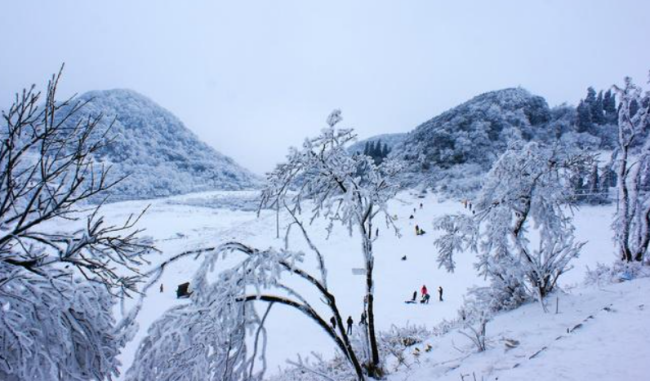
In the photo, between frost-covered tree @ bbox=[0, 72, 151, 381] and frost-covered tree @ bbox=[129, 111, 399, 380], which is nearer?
frost-covered tree @ bbox=[0, 72, 151, 381]

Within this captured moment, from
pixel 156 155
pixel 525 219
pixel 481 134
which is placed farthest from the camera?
pixel 156 155

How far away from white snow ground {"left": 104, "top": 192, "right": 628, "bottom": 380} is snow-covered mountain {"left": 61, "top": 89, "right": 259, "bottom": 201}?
87.8 feet

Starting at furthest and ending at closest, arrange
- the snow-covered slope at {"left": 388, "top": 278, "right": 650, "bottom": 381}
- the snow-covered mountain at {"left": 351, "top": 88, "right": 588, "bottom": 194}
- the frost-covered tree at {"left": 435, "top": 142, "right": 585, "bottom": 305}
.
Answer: the snow-covered mountain at {"left": 351, "top": 88, "right": 588, "bottom": 194}, the frost-covered tree at {"left": 435, "top": 142, "right": 585, "bottom": 305}, the snow-covered slope at {"left": 388, "top": 278, "right": 650, "bottom": 381}

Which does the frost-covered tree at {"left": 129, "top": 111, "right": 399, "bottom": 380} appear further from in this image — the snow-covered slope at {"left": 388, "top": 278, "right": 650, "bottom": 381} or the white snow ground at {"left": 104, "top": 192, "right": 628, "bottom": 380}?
the snow-covered slope at {"left": 388, "top": 278, "right": 650, "bottom": 381}

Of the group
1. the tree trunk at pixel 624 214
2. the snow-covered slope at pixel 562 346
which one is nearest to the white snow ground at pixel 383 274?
the snow-covered slope at pixel 562 346

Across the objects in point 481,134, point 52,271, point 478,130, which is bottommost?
point 52,271

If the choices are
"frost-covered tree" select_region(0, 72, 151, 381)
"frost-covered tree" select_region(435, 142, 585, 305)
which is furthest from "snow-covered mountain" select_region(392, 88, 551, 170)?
"frost-covered tree" select_region(0, 72, 151, 381)

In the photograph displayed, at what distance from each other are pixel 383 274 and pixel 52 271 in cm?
1882

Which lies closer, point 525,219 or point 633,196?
point 525,219

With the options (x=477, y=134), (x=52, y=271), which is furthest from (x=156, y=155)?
(x=52, y=271)

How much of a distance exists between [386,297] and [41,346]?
51.3ft

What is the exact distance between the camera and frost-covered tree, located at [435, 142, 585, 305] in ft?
25.6

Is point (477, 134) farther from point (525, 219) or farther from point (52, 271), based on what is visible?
point (52, 271)

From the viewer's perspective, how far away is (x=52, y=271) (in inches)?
167
